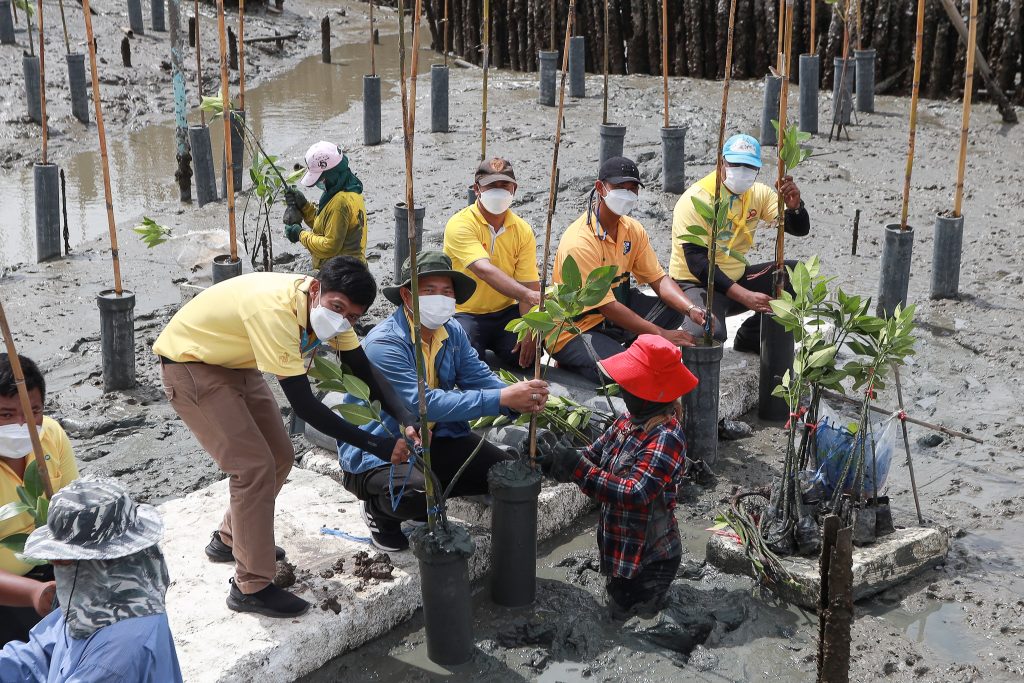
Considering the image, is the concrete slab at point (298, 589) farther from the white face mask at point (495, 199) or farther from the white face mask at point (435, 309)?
the white face mask at point (495, 199)

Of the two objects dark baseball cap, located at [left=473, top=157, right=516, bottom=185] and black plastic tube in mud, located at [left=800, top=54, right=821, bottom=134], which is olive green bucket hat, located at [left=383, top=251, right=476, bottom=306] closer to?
dark baseball cap, located at [left=473, top=157, right=516, bottom=185]

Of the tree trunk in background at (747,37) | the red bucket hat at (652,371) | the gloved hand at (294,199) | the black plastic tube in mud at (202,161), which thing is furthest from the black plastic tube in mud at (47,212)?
the tree trunk in background at (747,37)

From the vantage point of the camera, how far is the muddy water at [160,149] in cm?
1092

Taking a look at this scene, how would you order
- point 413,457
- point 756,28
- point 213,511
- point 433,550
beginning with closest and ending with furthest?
point 433,550, point 413,457, point 213,511, point 756,28

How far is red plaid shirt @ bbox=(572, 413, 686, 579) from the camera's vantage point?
13.6 ft

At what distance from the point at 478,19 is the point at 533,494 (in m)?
14.2

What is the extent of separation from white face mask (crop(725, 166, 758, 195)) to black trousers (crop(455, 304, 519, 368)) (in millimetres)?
1445

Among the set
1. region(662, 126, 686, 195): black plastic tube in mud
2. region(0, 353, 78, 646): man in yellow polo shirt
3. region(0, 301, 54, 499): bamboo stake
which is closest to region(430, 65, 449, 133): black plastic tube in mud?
region(662, 126, 686, 195): black plastic tube in mud

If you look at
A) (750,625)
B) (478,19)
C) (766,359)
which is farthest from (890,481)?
(478,19)

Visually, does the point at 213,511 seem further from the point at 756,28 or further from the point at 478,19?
the point at 478,19

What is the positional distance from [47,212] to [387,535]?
616cm

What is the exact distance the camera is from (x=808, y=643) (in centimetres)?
417

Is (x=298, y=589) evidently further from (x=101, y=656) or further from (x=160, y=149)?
(x=160, y=149)

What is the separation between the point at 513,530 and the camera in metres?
4.33
